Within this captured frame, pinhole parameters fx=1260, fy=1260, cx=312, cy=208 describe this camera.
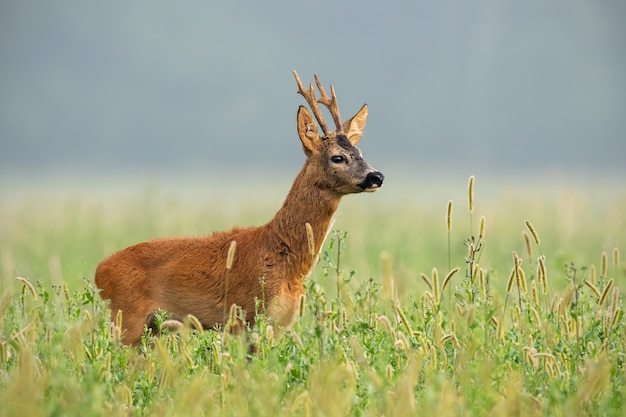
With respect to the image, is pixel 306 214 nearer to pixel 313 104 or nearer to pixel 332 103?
pixel 313 104

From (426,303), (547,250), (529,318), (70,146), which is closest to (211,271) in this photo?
(426,303)

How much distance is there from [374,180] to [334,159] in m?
0.39

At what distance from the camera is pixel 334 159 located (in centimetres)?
956

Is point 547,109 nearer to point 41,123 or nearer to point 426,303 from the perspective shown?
point 41,123

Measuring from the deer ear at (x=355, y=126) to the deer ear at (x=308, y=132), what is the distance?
366mm

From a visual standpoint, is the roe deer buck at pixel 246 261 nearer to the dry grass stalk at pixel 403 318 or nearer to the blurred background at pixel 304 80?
the dry grass stalk at pixel 403 318

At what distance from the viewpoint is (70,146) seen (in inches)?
5876

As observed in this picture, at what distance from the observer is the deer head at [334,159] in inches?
372

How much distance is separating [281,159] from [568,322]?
126 metres

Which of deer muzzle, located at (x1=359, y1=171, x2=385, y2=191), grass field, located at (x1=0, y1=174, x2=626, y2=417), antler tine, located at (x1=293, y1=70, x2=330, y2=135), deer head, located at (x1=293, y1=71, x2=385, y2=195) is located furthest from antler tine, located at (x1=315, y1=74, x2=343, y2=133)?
grass field, located at (x1=0, y1=174, x2=626, y2=417)

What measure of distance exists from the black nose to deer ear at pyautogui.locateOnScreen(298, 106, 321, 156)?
→ 21.9 inches

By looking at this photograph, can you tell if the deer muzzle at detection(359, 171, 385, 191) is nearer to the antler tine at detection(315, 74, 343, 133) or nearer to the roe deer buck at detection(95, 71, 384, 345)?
the roe deer buck at detection(95, 71, 384, 345)

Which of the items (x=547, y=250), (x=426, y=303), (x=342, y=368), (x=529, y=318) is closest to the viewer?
(x=342, y=368)

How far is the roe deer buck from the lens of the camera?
927 centimetres
